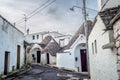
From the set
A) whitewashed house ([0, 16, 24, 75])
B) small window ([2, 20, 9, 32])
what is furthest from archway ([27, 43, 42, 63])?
small window ([2, 20, 9, 32])

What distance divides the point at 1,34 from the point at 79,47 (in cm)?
1439

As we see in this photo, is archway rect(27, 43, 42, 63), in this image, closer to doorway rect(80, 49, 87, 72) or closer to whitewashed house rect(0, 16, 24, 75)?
doorway rect(80, 49, 87, 72)

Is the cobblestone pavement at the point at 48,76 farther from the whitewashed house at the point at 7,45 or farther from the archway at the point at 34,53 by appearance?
the archway at the point at 34,53

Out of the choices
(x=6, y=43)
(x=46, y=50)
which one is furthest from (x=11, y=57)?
(x=46, y=50)

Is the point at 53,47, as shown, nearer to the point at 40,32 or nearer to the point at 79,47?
the point at 79,47

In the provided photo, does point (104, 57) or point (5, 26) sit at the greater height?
point (5, 26)

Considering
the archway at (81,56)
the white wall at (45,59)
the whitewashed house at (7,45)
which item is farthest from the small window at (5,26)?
the white wall at (45,59)

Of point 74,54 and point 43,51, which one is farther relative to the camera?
point 43,51

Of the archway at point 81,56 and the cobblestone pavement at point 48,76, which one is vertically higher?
the archway at point 81,56

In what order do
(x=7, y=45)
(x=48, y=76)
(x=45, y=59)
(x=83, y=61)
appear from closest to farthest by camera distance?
(x=7, y=45), (x=48, y=76), (x=83, y=61), (x=45, y=59)

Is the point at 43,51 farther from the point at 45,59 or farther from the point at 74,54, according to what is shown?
the point at 74,54

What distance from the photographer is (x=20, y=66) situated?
21234 mm

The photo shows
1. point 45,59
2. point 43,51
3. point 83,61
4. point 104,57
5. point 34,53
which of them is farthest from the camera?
point 34,53

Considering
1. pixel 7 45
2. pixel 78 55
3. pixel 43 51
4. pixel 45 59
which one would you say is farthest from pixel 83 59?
pixel 43 51
